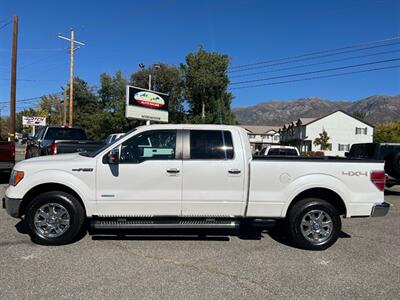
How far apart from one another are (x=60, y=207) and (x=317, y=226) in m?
3.95

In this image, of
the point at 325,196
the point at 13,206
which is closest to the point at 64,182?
the point at 13,206

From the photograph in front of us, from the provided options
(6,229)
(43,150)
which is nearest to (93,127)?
(43,150)

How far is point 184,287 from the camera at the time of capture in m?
4.69

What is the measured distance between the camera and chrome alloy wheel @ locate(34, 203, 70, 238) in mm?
6219

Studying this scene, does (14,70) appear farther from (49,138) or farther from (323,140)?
(323,140)

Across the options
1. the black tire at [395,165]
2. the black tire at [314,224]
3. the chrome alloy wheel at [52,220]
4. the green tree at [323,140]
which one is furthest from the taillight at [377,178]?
the green tree at [323,140]

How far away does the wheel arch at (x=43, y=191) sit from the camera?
628 cm

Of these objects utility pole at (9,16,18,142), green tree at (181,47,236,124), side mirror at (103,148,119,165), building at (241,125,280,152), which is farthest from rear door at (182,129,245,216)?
building at (241,125,280,152)

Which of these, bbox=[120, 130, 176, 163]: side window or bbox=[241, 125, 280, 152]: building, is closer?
bbox=[120, 130, 176, 163]: side window

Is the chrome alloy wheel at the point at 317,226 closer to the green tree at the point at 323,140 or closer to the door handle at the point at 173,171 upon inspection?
the door handle at the point at 173,171

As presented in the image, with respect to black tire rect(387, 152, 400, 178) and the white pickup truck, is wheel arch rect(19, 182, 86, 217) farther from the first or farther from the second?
black tire rect(387, 152, 400, 178)

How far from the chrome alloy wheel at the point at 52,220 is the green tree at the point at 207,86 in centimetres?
5746

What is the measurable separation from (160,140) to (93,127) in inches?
2369

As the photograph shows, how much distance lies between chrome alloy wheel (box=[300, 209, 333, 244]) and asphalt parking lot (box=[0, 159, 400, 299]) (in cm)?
25
